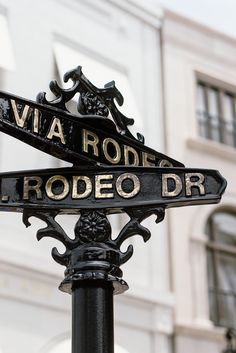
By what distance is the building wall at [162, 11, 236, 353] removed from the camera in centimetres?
1233

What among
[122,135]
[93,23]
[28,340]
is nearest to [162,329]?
[28,340]

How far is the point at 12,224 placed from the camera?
34.7 ft

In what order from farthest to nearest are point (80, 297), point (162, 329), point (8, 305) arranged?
point (162, 329), point (8, 305), point (80, 297)

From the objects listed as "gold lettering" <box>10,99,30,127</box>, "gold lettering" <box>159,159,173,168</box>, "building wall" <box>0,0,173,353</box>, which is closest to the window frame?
"building wall" <box>0,0,173,353</box>

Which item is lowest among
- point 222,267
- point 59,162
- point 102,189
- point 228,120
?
point 102,189

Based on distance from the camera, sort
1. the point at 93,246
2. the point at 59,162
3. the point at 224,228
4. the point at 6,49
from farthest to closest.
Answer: the point at 224,228 < the point at 59,162 < the point at 6,49 < the point at 93,246

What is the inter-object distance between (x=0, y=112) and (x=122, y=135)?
0.57 m

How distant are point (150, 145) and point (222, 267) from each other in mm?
2792

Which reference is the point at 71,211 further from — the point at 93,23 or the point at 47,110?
the point at 93,23

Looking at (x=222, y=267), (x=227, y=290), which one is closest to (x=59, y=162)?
(x=222, y=267)

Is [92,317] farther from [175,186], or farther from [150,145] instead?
[150,145]

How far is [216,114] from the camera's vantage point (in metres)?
15.1

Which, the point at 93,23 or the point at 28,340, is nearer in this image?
the point at 28,340

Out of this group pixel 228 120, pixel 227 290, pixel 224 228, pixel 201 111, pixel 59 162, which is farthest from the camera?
pixel 228 120
